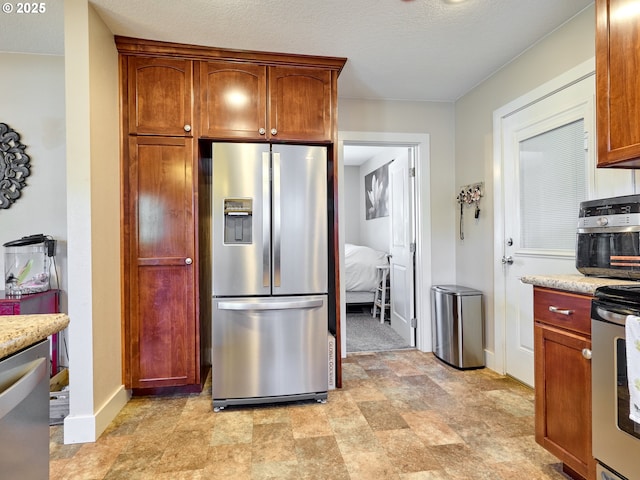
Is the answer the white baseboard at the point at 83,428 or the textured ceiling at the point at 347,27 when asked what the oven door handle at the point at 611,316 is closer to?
the textured ceiling at the point at 347,27

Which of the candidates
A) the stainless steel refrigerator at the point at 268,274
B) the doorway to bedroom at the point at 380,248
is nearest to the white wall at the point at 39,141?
the stainless steel refrigerator at the point at 268,274

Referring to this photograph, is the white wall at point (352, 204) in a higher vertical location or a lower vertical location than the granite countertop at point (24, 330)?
higher

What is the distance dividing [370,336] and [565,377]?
8.06 feet

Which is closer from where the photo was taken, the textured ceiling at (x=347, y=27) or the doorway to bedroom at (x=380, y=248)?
the textured ceiling at (x=347, y=27)

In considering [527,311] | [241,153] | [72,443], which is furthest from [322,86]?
[72,443]

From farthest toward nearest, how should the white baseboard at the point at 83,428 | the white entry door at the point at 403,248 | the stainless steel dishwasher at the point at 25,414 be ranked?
1. the white entry door at the point at 403,248
2. the white baseboard at the point at 83,428
3. the stainless steel dishwasher at the point at 25,414

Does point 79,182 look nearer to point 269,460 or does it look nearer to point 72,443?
point 72,443

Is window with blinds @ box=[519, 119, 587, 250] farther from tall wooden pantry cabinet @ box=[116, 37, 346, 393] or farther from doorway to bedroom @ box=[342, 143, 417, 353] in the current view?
tall wooden pantry cabinet @ box=[116, 37, 346, 393]

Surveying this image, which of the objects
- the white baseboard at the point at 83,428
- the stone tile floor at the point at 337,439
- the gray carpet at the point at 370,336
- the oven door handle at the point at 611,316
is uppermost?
the oven door handle at the point at 611,316

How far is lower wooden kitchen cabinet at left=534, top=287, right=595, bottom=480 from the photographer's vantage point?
4.56 feet

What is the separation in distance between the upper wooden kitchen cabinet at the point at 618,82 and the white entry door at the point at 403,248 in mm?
1851

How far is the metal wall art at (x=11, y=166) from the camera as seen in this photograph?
2.42 m

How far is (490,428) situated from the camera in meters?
1.98

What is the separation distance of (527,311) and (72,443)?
3.07 metres
